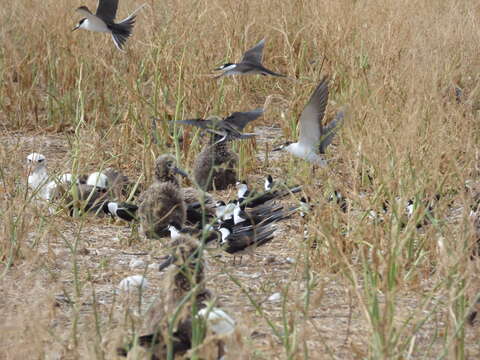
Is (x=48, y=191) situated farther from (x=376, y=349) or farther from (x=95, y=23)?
(x=376, y=349)

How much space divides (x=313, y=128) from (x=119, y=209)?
1.17 metres

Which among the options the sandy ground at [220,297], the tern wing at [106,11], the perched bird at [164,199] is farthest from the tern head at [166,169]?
the tern wing at [106,11]

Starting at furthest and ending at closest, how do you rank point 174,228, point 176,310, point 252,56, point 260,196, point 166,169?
point 252,56 → point 166,169 → point 260,196 → point 174,228 → point 176,310

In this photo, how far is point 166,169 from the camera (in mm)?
4922

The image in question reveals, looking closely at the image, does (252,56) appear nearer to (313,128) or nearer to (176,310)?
(313,128)

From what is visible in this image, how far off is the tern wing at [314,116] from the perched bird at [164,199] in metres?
0.75

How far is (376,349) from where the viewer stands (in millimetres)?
2408

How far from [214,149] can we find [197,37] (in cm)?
113

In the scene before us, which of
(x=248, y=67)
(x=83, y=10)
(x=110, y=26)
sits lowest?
(x=248, y=67)

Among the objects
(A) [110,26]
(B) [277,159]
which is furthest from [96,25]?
(B) [277,159]

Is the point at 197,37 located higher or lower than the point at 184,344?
higher

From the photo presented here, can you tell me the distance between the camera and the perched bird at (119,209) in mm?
4836

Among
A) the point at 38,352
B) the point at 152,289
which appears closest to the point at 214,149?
the point at 152,289

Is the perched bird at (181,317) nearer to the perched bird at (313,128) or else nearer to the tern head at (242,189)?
the perched bird at (313,128)
